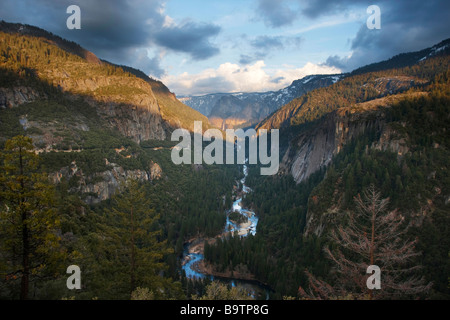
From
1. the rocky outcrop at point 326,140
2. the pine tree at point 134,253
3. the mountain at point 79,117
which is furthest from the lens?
the rocky outcrop at point 326,140

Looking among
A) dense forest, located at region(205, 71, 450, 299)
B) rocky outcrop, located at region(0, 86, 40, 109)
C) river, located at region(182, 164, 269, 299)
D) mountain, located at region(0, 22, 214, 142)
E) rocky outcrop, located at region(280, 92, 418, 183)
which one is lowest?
river, located at region(182, 164, 269, 299)

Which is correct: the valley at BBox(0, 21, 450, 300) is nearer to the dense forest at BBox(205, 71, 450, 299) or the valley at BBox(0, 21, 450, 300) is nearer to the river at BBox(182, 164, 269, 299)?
the dense forest at BBox(205, 71, 450, 299)

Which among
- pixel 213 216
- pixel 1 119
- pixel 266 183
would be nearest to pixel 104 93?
pixel 1 119

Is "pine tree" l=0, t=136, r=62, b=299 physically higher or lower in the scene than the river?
higher

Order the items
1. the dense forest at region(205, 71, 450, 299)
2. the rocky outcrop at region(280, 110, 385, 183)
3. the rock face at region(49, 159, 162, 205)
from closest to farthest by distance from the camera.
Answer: the dense forest at region(205, 71, 450, 299), the rock face at region(49, 159, 162, 205), the rocky outcrop at region(280, 110, 385, 183)

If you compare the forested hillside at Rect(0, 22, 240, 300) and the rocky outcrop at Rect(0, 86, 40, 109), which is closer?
the forested hillside at Rect(0, 22, 240, 300)

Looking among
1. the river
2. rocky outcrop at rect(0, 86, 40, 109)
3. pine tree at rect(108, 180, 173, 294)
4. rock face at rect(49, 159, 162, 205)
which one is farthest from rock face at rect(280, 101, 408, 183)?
rocky outcrop at rect(0, 86, 40, 109)

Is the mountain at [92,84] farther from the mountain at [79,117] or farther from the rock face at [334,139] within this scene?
the rock face at [334,139]

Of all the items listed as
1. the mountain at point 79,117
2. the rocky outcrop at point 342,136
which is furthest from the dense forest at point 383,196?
the mountain at point 79,117
